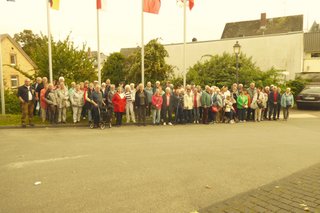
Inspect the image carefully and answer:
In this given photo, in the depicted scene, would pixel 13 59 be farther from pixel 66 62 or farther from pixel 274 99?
pixel 274 99

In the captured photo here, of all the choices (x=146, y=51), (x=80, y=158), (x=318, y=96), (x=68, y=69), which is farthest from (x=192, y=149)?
(x=146, y=51)

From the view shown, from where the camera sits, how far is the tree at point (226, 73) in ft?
72.3

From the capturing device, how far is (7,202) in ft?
15.4

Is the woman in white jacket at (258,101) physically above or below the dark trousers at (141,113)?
above

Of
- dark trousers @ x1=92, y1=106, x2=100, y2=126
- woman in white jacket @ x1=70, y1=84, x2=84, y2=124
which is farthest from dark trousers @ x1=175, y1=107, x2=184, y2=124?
woman in white jacket @ x1=70, y1=84, x2=84, y2=124

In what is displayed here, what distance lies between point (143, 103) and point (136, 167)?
7.37m

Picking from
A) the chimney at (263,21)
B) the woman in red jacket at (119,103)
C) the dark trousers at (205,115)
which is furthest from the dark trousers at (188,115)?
the chimney at (263,21)

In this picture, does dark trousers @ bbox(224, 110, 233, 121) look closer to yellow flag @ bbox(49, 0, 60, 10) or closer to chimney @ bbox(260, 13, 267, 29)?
yellow flag @ bbox(49, 0, 60, 10)

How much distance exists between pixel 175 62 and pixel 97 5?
19669 millimetres

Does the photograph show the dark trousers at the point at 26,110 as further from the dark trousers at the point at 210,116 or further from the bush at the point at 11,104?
Result: the dark trousers at the point at 210,116

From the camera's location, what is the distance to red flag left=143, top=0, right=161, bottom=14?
16.5 meters

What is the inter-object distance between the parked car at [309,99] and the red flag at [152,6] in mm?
13245

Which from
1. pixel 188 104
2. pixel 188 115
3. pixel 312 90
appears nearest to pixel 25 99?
pixel 188 104

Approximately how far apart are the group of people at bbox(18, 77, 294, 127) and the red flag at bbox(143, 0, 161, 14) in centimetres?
445
